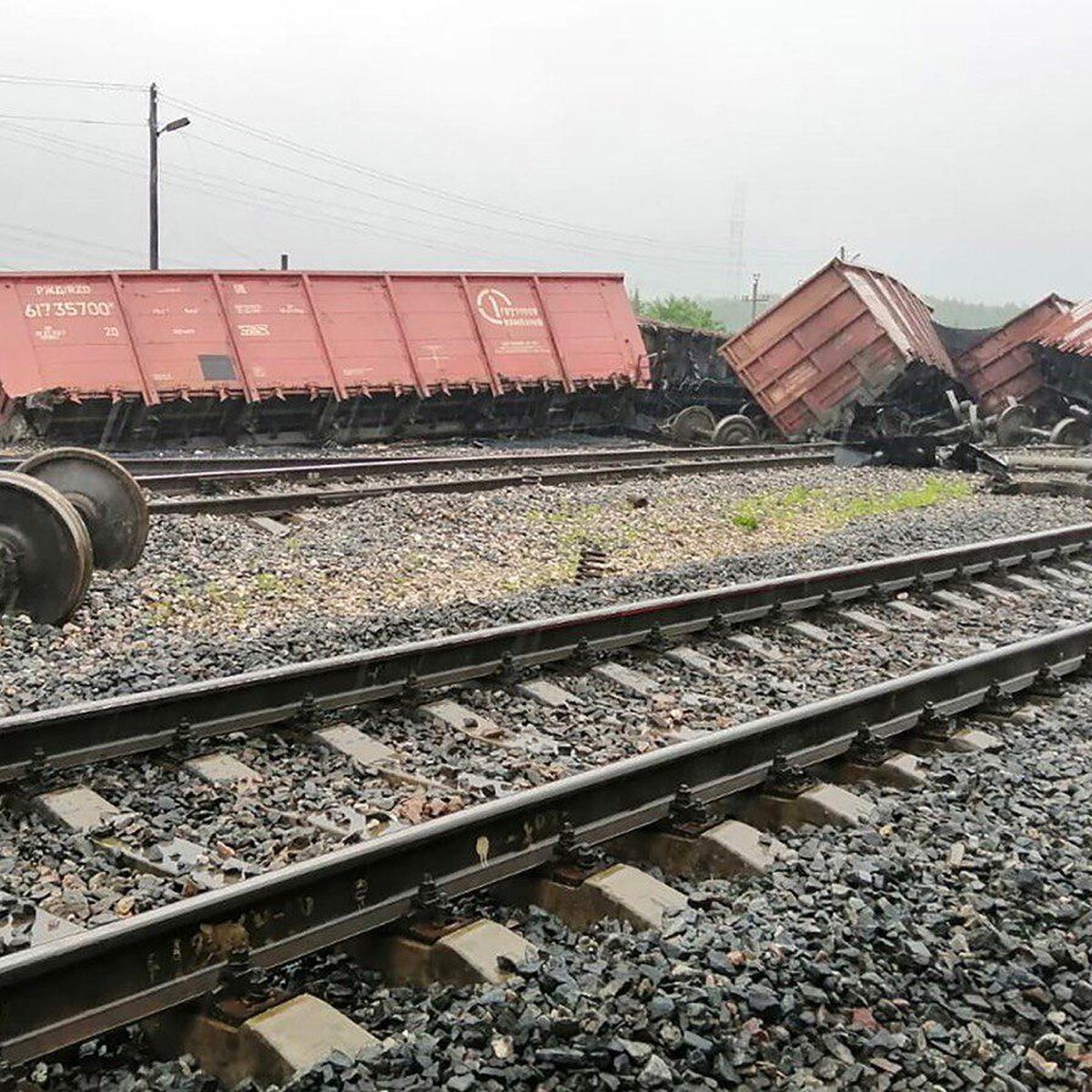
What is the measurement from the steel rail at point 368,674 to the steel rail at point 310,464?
6.55 m

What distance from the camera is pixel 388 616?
7.91 metres

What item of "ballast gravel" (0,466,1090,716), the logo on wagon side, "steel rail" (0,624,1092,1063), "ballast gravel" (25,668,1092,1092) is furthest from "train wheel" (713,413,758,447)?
"ballast gravel" (25,668,1092,1092)

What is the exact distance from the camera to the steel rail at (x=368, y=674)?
5.09 meters

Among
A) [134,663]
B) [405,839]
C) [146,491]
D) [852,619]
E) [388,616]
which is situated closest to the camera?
[405,839]

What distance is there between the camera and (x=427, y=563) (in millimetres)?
10016

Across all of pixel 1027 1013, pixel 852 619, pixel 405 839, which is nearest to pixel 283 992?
pixel 405 839

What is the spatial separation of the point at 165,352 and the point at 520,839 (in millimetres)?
15160

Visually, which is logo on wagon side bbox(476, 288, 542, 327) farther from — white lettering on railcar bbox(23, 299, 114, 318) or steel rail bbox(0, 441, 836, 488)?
white lettering on railcar bbox(23, 299, 114, 318)

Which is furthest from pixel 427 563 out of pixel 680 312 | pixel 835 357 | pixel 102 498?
pixel 680 312

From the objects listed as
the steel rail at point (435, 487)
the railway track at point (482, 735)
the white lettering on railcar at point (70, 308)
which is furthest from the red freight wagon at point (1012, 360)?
the railway track at point (482, 735)

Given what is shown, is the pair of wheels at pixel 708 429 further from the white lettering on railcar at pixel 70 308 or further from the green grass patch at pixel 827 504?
the white lettering on railcar at pixel 70 308

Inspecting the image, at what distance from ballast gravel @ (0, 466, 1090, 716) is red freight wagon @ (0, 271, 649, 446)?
20.7 ft

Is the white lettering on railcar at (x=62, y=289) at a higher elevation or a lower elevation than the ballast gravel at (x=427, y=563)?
higher

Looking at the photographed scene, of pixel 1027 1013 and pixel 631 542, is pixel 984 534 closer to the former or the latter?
pixel 631 542
